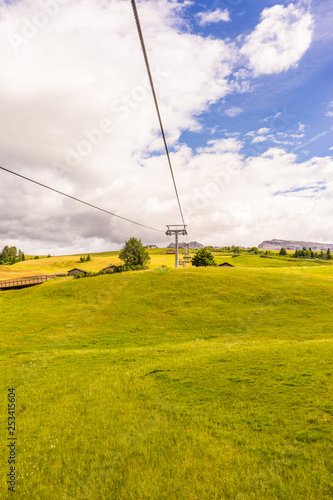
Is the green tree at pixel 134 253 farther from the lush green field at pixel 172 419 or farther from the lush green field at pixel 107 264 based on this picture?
the lush green field at pixel 172 419

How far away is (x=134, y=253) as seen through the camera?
13175 centimetres

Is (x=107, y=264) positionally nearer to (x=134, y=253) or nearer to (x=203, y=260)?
(x=134, y=253)

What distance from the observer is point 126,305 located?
47.6m

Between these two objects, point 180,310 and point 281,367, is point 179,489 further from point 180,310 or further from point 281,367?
point 180,310

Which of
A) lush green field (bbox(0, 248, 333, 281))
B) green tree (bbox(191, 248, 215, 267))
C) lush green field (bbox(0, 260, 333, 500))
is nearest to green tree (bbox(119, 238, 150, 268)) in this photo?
lush green field (bbox(0, 248, 333, 281))

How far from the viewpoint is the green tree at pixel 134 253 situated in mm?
130125

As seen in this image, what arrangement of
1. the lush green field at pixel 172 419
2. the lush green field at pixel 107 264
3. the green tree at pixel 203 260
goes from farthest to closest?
the lush green field at pixel 107 264 → the green tree at pixel 203 260 → the lush green field at pixel 172 419

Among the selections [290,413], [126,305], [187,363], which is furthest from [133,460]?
[126,305]

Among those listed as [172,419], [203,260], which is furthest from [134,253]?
[172,419]

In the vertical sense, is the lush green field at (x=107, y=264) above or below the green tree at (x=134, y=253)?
below

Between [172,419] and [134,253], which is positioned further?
[134,253]

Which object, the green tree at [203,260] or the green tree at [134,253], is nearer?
the green tree at [203,260]

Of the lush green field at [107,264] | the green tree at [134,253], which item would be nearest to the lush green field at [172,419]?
the green tree at [134,253]

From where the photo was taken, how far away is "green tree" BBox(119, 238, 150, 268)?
5123 inches
